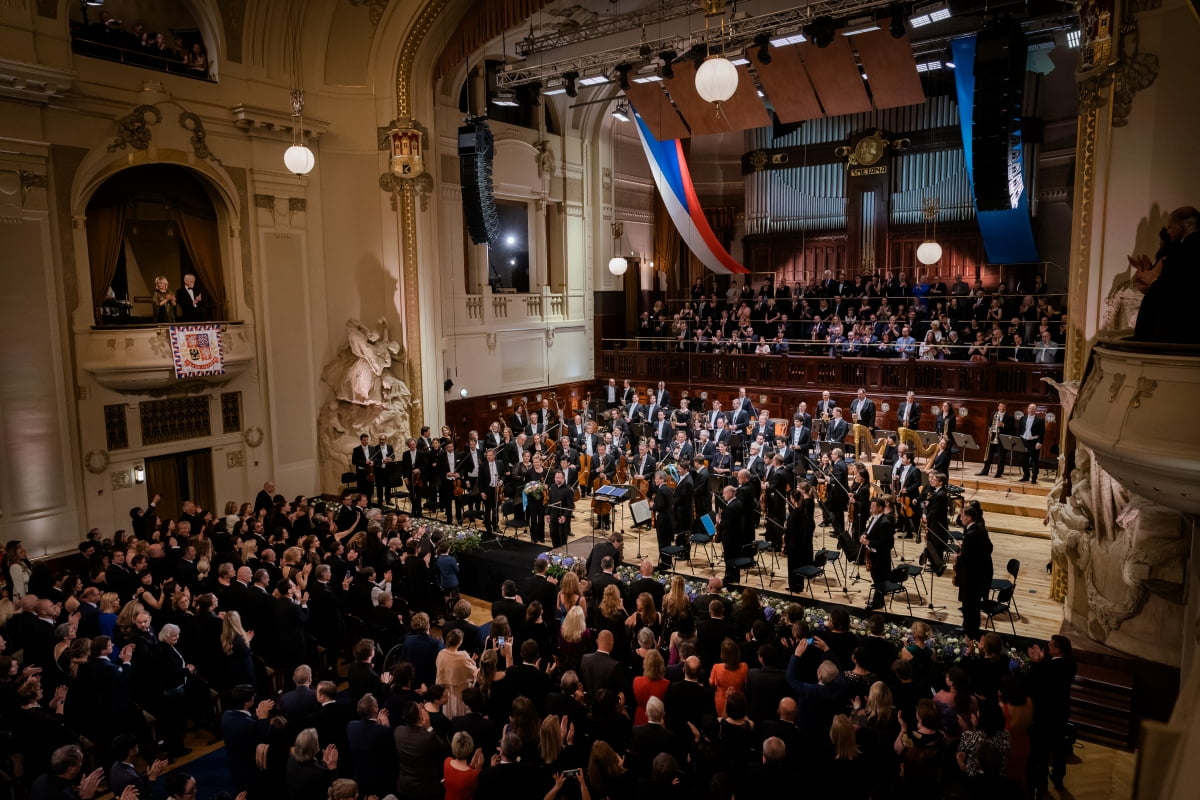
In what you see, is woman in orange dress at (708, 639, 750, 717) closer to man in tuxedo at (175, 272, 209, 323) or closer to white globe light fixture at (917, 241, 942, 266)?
man in tuxedo at (175, 272, 209, 323)

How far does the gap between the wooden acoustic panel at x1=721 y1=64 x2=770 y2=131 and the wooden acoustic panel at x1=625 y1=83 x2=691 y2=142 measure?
1.15 metres

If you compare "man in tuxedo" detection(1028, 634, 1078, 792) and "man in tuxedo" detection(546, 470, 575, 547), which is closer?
"man in tuxedo" detection(1028, 634, 1078, 792)

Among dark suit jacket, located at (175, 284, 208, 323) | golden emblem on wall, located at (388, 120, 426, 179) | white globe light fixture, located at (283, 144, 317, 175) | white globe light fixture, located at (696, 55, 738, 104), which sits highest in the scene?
golden emblem on wall, located at (388, 120, 426, 179)

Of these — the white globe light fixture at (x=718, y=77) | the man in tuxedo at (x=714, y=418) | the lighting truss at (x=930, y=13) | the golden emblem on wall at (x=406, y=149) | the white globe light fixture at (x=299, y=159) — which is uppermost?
the lighting truss at (x=930, y=13)

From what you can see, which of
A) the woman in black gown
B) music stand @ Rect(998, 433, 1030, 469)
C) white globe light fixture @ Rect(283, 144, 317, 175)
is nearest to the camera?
the woman in black gown

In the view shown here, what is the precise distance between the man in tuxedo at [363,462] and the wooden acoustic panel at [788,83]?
361 inches

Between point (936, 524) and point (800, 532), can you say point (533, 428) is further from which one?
point (936, 524)

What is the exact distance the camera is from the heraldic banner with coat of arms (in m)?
12.3

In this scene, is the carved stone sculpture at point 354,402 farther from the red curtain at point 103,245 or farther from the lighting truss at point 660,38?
the lighting truss at point 660,38

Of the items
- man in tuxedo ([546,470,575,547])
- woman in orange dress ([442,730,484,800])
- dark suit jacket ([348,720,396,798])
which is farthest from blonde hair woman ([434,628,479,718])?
man in tuxedo ([546,470,575,547])

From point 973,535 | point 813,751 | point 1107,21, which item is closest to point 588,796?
point 813,751

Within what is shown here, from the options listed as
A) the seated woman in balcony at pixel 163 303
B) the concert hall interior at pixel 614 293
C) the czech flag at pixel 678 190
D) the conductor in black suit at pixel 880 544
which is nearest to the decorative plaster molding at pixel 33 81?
the concert hall interior at pixel 614 293

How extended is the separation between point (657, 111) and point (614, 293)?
751 centimetres

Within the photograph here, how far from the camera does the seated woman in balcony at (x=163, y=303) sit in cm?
1247
